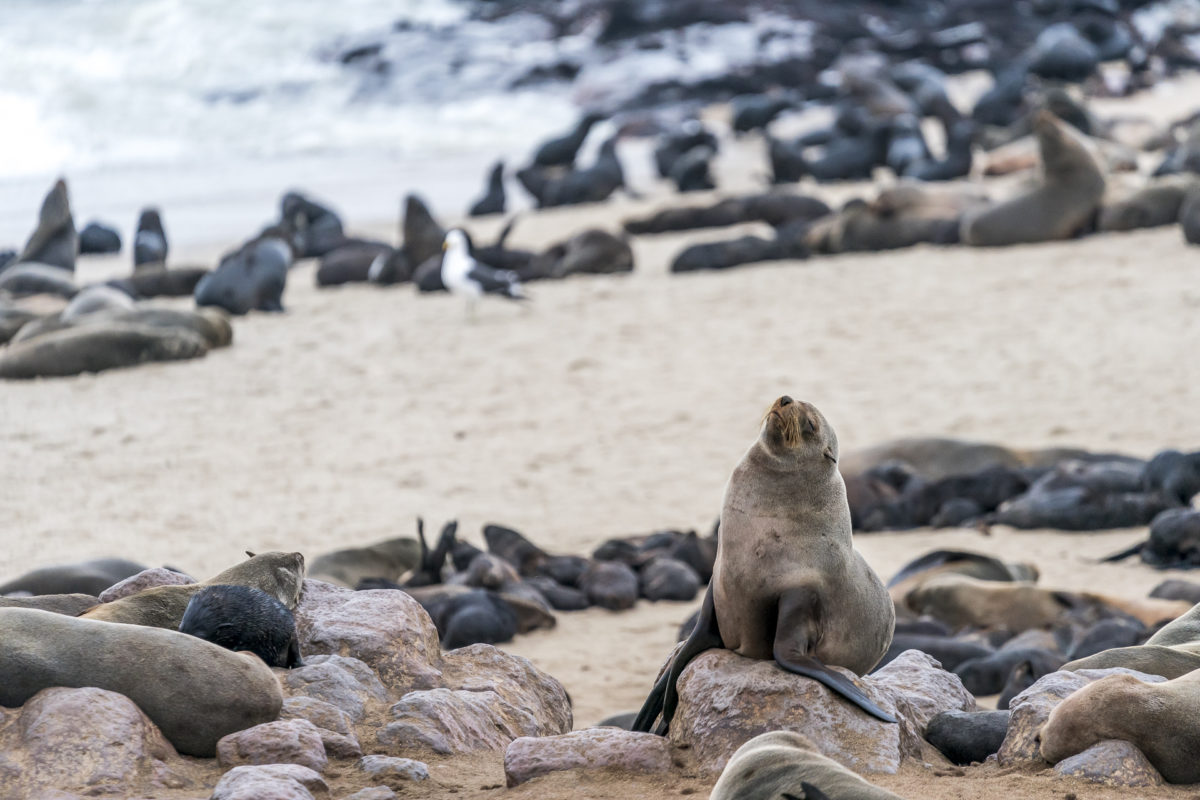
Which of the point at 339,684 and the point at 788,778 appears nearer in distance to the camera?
the point at 788,778

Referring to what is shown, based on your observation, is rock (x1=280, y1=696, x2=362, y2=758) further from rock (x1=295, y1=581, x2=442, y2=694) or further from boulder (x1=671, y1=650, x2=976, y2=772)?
boulder (x1=671, y1=650, x2=976, y2=772)

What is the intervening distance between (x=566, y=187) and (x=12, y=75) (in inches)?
844

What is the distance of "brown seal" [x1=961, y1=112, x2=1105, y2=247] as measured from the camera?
580 inches

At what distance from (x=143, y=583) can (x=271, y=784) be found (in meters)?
1.39

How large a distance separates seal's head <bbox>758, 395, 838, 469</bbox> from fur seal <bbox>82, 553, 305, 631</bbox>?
142 centimetres

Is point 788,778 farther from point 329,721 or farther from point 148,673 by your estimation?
point 148,673

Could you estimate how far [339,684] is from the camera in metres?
3.75

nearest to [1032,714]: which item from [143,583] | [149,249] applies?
[143,583]

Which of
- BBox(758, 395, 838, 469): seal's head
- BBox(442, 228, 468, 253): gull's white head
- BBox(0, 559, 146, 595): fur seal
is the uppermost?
BBox(758, 395, 838, 469): seal's head

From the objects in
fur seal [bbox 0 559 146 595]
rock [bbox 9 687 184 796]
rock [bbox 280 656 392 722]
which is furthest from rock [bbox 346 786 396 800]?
fur seal [bbox 0 559 146 595]

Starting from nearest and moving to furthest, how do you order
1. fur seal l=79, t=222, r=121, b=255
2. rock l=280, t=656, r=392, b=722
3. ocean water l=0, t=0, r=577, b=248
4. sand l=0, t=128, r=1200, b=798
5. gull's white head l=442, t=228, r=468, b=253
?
rock l=280, t=656, r=392, b=722, sand l=0, t=128, r=1200, b=798, gull's white head l=442, t=228, r=468, b=253, fur seal l=79, t=222, r=121, b=255, ocean water l=0, t=0, r=577, b=248

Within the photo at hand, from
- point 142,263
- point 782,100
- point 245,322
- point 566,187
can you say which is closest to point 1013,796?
point 245,322

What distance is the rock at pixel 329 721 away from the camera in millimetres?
3391

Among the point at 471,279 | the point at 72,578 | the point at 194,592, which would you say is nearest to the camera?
the point at 194,592
